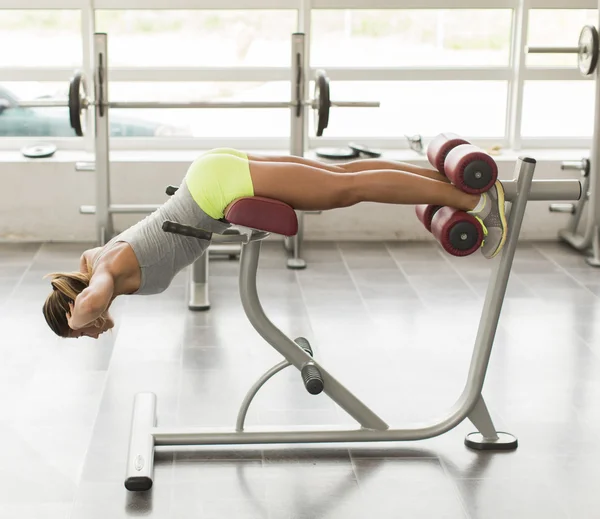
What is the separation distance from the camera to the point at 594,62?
16.7 ft

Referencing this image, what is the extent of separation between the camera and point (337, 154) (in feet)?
18.5

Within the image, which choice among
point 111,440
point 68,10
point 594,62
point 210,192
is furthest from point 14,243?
point 594,62

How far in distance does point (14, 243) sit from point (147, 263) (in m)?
2.91

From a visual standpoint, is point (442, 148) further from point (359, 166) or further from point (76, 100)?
point (76, 100)

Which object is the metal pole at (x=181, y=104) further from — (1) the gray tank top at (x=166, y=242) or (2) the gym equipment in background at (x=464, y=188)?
(2) the gym equipment in background at (x=464, y=188)

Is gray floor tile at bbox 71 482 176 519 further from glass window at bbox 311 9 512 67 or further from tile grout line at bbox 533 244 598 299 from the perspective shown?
glass window at bbox 311 9 512 67

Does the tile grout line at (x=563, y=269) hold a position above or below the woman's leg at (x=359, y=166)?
below

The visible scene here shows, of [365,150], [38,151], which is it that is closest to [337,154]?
[365,150]

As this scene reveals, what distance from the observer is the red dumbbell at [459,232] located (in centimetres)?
286

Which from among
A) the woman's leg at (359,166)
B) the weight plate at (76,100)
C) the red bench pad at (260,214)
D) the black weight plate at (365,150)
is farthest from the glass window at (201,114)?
the red bench pad at (260,214)

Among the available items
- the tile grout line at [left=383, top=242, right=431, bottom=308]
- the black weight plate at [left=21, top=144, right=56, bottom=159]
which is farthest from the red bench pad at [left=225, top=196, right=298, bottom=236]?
the black weight plate at [left=21, top=144, right=56, bottom=159]

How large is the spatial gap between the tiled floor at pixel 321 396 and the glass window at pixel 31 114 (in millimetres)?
877

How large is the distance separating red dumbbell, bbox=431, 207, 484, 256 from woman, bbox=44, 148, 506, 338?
0.12 ft

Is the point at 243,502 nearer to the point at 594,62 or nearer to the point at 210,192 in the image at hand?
the point at 210,192
